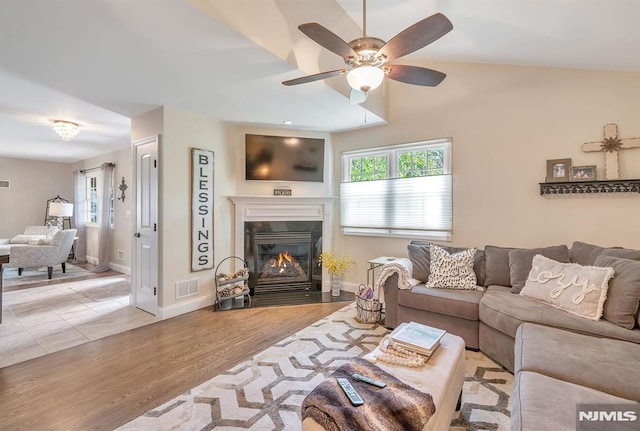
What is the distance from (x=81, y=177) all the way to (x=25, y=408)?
22.7 ft

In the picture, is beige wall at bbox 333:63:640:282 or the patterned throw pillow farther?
the patterned throw pillow

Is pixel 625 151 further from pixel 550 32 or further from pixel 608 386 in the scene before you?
pixel 608 386

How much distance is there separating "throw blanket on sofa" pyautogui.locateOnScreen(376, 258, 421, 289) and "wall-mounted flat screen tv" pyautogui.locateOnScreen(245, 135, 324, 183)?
1.97 m

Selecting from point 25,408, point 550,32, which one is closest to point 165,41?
point 25,408

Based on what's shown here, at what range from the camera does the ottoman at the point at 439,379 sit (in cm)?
132

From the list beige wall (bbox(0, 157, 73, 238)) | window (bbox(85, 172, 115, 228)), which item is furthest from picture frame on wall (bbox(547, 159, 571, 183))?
beige wall (bbox(0, 157, 73, 238))

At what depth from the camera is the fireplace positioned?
4395 millimetres

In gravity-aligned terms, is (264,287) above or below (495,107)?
below

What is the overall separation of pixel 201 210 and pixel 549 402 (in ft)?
12.1

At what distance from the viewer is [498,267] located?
3.06 meters

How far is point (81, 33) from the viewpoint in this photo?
202 cm

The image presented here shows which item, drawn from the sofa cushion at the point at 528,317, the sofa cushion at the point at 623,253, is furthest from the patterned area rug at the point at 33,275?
the sofa cushion at the point at 623,253

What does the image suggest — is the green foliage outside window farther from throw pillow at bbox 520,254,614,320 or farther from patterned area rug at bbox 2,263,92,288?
patterned area rug at bbox 2,263,92,288

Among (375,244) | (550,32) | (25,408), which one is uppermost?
(550,32)
